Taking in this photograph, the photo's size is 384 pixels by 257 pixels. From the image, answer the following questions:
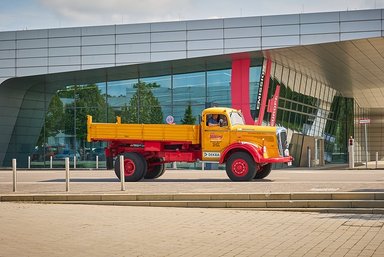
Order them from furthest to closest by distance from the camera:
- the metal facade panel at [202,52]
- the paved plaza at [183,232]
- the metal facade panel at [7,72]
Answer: the metal facade panel at [7,72] → the metal facade panel at [202,52] → the paved plaza at [183,232]

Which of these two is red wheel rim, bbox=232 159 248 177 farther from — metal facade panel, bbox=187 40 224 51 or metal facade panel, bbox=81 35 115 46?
metal facade panel, bbox=81 35 115 46

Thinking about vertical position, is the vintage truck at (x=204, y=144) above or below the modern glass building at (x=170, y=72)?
below

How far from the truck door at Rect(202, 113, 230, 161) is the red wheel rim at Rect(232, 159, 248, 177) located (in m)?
0.75

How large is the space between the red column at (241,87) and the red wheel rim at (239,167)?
17.0 m

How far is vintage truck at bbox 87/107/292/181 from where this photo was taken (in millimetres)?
19453

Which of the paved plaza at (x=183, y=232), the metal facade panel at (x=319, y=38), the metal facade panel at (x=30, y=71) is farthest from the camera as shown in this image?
the metal facade panel at (x=30, y=71)

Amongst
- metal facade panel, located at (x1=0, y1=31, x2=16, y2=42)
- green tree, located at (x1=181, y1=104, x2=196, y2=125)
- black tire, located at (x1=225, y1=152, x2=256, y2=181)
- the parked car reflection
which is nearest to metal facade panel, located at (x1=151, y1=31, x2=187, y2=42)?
green tree, located at (x1=181, y1=104, x2=196, y2=125)

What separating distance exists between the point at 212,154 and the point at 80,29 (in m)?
21.6

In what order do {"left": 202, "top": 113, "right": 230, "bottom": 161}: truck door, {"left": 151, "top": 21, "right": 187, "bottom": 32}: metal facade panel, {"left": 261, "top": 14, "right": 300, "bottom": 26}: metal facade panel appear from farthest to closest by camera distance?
{"left": 151, "top": 21, "right": 187, "bottom": 32}: metal facade panel → {"left": 261, "top": 14, "right": 300, "bottom": 26}: metal facade panel → {"left": 202, "top": 113, "right": 230, "bottom": 161}: truck door

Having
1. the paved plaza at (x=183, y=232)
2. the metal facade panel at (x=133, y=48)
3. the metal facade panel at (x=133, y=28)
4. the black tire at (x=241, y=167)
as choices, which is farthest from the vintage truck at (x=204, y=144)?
the metal facade panel at (x=133, y=28)

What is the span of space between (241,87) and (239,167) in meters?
17.9

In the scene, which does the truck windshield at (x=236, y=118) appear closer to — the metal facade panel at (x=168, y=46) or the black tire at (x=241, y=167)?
the black tire at (x=241, y=167)

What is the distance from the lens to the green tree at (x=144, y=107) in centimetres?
3988

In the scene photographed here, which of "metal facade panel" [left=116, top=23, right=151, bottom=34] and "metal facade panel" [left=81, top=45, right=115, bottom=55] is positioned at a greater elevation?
"metal facade panel" [left=116, top=23, right=151, bottom=34]
